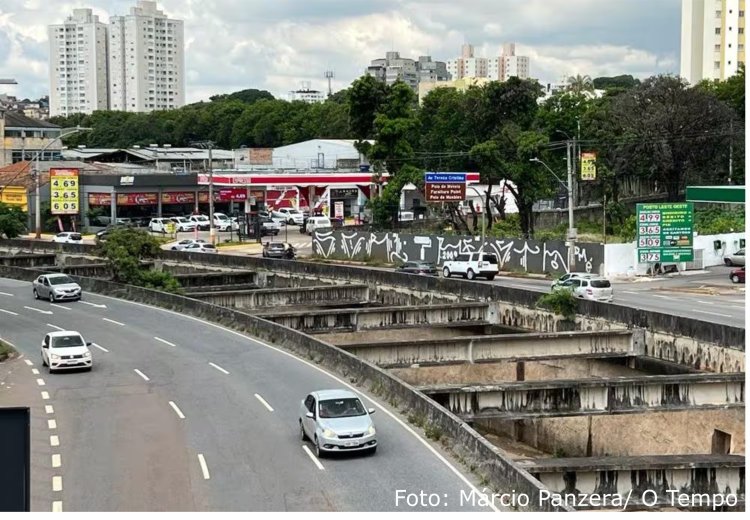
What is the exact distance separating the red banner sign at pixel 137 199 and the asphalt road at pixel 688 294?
59.8 m

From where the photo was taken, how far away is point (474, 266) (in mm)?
70188

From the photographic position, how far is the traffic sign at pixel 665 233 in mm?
69125

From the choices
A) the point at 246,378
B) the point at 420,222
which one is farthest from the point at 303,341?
the point at 420,222

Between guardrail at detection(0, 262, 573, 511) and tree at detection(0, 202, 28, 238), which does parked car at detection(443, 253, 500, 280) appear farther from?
tree at detection(0, 202, 28, 238)

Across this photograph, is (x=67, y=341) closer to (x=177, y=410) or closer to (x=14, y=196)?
(x=177, y=410)

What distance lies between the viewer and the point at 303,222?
11794 cm

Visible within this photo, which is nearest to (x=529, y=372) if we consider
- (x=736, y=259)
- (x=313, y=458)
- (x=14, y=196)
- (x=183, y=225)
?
(x=313, y=458)

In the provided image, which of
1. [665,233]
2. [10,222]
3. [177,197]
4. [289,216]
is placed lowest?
[665,233]

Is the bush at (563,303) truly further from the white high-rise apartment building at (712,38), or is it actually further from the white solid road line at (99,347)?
the white high-rise apartment building at (712,38)

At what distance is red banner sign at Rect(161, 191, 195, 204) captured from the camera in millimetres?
124000

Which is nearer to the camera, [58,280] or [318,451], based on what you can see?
[318,451]

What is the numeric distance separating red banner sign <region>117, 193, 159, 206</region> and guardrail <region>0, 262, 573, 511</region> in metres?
54.9

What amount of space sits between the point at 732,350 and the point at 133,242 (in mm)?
40976

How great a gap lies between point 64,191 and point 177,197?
3030 cm
